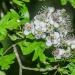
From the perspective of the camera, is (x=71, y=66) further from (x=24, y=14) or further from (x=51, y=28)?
(x=24, y=14)

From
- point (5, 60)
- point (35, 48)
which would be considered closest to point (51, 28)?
point (35, 48)

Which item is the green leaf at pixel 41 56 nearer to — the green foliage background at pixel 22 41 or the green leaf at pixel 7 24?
the green foliage background at pixel 22 41

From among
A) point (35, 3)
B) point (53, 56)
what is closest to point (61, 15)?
point (53, 56)

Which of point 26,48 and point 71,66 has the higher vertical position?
point 26,48

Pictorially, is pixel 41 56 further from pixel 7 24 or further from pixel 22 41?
pixel 7 24

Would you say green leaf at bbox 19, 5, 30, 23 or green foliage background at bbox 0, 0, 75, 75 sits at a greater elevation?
green leaf at bbox 19, 5, 30, 23

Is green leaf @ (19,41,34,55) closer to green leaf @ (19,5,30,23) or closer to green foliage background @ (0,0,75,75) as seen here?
green foliage background @ (0,0,75,75)

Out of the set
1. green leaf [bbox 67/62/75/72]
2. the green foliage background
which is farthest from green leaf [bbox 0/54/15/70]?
green leaf [bbox 67/62/75/72]

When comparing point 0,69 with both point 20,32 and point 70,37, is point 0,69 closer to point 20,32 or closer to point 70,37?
point 20,32

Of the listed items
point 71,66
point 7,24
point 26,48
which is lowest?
point 71,66
